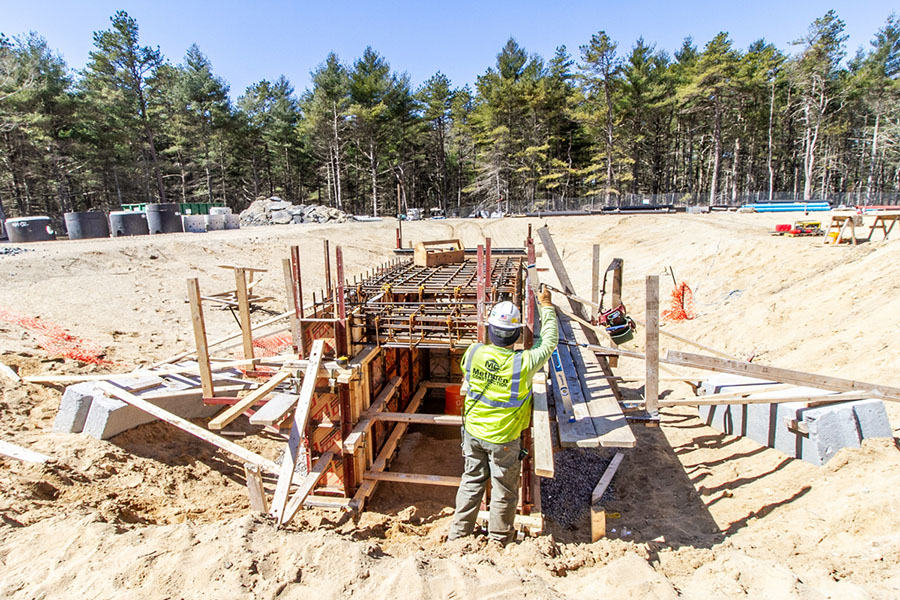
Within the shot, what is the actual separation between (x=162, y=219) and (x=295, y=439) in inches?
837

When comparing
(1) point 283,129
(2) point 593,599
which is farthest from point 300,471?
(1) point 283,129

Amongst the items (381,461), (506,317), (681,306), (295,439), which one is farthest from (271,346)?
(681,306)

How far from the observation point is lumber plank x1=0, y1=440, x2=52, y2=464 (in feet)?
14.3

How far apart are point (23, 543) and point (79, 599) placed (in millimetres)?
921

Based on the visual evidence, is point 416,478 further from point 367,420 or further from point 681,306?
point 681,306

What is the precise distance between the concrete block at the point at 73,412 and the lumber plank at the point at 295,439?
2507 mm

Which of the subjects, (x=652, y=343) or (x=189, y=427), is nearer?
(x=652, y=343)

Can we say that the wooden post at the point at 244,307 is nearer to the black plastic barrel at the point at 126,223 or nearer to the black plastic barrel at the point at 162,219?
the black plastic barrel at the point at 126,223

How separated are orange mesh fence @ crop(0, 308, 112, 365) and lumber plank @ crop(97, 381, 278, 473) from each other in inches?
94.6

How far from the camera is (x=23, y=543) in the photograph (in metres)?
3.12

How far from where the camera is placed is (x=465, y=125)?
43.6 m

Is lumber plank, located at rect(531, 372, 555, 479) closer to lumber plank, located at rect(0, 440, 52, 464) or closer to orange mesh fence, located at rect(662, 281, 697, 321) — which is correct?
lumber plank, located at rect(0, 440, 52, 464)

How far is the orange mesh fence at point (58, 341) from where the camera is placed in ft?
23.9

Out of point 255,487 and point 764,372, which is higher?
point 764,372
